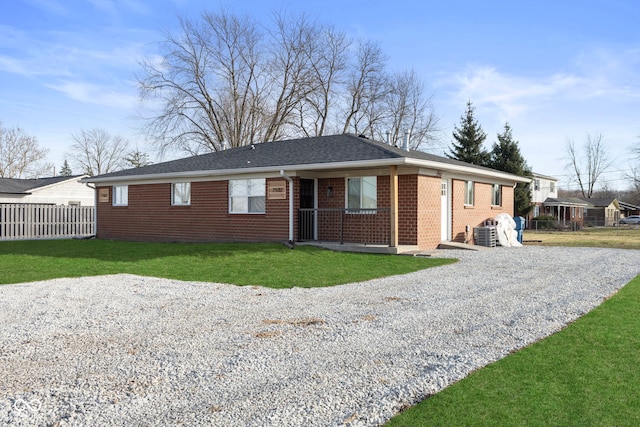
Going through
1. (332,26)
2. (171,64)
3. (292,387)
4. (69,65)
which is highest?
(332,26)

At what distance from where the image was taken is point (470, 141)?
40.5 m

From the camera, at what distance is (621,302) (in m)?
7.58

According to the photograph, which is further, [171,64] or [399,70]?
[399,70]

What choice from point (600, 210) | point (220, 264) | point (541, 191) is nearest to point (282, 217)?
point (220, 264)

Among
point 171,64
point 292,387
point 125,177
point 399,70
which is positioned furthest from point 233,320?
point 399,70

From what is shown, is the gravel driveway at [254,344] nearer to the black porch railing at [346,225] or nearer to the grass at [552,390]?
the grass at [552,390]

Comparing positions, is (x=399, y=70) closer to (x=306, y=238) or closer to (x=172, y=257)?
(x=306, y=238)

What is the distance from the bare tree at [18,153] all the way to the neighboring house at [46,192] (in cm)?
1910

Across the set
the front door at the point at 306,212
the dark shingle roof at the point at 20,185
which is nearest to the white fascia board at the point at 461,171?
the front door at the point at 306,212

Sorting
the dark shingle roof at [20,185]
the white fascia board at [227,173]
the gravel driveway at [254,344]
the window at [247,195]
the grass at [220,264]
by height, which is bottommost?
the gravel driveway at [254,344]

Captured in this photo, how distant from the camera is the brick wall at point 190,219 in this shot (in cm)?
1703

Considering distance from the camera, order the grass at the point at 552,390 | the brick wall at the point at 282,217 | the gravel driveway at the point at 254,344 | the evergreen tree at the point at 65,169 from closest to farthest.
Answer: the grass at the point at 552,390 < the gravel driveway at the point at 254,344 < the brick wall at the point at 282,217 < the evergreen tree at the point at 65,169

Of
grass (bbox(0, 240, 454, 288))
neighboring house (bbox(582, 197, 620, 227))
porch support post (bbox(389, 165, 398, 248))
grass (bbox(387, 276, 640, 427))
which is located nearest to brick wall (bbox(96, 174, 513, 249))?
porch support post (bbox(389, 165, 398, 248))

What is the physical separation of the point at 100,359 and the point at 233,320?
196 centimetres
